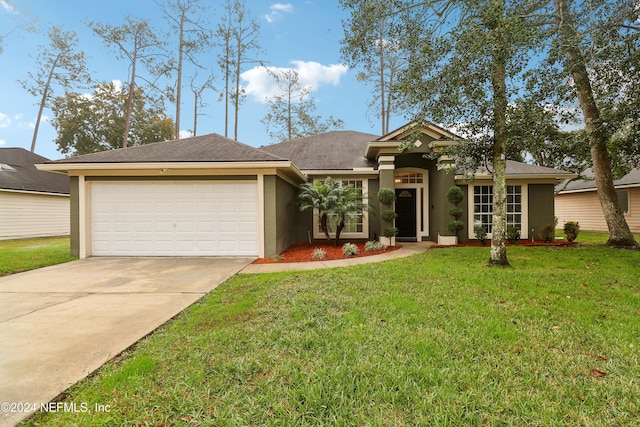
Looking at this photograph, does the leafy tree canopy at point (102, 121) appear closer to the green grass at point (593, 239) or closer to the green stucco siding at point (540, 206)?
the green stucco siding at point (540, 206)

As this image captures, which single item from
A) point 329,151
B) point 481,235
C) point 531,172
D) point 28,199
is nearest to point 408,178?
point 481,235

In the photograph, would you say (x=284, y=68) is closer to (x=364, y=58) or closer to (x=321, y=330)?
(x=364, y=58)

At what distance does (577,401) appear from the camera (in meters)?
2.19

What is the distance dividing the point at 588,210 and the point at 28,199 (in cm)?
3072

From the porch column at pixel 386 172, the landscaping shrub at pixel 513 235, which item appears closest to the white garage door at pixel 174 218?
the porch column at pixel 386 172

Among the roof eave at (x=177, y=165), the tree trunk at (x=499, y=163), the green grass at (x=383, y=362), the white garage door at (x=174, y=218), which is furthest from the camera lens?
the white garage door at (x=174, y=218)

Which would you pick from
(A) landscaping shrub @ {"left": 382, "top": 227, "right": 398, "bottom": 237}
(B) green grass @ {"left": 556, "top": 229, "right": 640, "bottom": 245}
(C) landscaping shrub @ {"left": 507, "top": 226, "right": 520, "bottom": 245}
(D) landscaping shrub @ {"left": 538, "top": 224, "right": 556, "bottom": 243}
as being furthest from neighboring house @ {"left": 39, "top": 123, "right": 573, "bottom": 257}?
(B) green grass @ {"left": 556, "top": 229, "right": 640, "bottom": 245}

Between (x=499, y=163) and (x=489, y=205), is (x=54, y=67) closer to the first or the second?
(x=499, y=163)

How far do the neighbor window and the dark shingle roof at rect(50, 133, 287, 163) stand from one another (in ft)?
26.6

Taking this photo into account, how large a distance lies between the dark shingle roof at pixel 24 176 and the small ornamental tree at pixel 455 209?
18976mm

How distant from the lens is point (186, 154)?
29.6ft

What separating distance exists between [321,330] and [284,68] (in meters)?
22.2

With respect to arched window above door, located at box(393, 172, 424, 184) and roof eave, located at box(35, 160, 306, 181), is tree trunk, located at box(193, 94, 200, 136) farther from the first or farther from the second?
arched window above door, located at box(393, 172, 424, 184)

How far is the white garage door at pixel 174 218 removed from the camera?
8781 mm
